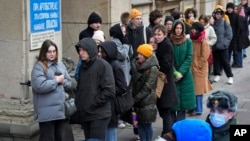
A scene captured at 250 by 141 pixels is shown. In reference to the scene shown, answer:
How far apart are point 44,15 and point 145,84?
1625 millimetres

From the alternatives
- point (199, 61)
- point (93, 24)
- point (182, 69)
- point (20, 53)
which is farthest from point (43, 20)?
point (199, 61)

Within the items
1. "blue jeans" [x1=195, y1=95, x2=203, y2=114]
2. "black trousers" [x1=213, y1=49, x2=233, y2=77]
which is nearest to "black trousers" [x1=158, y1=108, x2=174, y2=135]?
"blue jeans" [x1=195, y1=95, x2=203, y2=114]

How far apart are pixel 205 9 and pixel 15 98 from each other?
11.1 metres

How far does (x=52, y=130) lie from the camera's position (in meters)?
6.09

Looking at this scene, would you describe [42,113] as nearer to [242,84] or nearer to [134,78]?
[134,78]

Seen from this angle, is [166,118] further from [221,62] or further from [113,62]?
[221,62]

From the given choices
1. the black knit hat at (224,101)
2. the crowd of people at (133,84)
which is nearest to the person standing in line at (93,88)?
the crowd of people at (133,84)

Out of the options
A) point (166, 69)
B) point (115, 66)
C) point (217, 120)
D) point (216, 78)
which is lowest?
point (216, 78)

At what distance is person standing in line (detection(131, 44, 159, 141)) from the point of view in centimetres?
663

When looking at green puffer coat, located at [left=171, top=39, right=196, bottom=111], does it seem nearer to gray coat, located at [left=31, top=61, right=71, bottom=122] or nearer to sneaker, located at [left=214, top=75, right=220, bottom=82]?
gray coat, located at [left=31, top=61, right=71, bottom=122]

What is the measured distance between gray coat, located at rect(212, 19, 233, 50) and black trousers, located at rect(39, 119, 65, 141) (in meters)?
6.00

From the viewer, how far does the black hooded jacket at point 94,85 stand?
574 cm

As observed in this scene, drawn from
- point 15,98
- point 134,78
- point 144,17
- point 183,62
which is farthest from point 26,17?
point 144,17

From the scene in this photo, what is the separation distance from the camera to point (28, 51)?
6.73 meters
